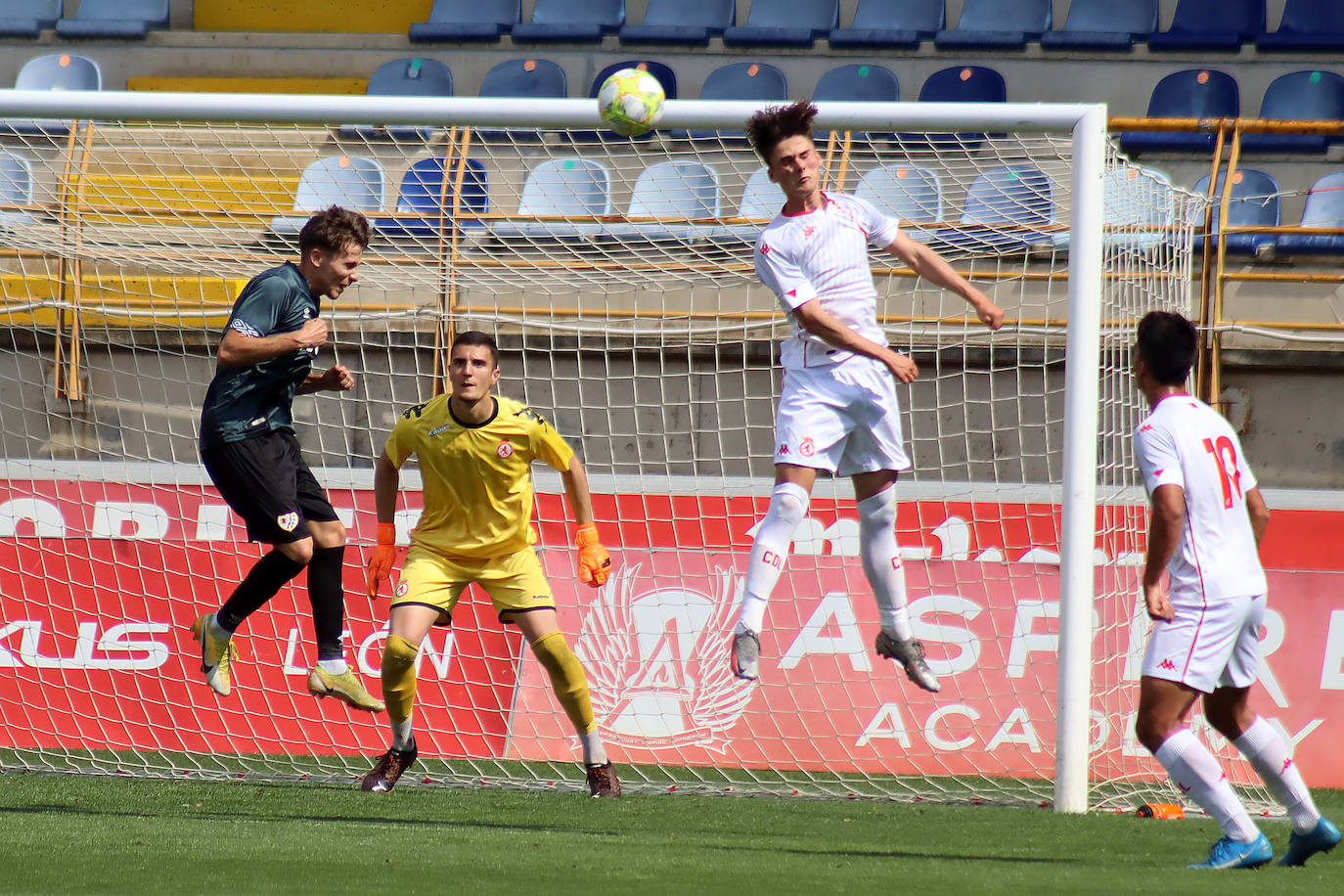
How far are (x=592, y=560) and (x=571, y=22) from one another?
8.18 metres

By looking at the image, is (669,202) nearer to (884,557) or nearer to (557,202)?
(557,202)

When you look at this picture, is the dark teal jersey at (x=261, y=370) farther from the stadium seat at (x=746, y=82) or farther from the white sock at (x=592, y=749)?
the stadium seat at (x=746, y=82)

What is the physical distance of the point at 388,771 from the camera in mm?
5512

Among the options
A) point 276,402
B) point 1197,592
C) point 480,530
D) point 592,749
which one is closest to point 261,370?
point 276,402

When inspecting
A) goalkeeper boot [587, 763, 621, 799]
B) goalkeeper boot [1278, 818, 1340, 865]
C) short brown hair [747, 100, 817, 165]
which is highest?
short brown hair [747, 100, 817, 165]

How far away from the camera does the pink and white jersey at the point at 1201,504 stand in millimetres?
3639

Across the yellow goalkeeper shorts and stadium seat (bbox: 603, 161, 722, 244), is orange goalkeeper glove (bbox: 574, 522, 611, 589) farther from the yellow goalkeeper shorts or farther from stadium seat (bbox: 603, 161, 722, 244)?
stadium seat (bbox: 603, 161, 722, 244)

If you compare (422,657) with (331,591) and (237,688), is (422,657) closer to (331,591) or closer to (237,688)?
(237,688)

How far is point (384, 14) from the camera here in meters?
13.2

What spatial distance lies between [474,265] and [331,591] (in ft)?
9.21

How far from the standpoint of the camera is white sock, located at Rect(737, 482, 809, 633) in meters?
4.44

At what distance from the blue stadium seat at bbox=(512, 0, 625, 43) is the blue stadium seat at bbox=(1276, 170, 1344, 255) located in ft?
19.4

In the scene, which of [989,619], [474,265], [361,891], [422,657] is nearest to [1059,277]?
[989,619]

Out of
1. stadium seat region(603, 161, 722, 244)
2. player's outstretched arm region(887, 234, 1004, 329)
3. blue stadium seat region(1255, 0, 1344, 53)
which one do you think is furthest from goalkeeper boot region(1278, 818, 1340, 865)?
blue stadium seat region(1255, 0, 1344, 53)
